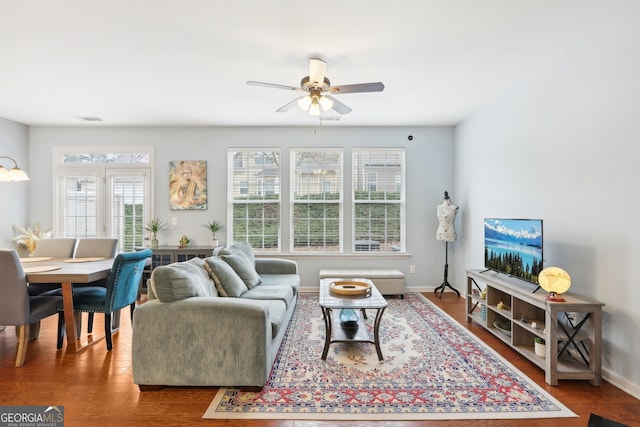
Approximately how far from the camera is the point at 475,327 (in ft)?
12.3

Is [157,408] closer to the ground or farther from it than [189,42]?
closer to the ground

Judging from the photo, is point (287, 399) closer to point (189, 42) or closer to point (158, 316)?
point (158, 316)

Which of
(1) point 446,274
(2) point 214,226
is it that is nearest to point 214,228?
(2) point 214,226

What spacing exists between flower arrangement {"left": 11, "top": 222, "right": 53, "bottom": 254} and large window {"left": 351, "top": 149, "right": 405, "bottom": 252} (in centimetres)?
485

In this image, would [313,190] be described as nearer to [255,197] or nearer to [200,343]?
[255,197]

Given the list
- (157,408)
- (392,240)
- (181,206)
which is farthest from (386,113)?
(157,408)

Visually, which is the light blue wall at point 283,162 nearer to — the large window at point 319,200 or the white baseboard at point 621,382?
the large window at point 319,200

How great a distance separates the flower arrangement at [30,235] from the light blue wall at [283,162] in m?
0.21

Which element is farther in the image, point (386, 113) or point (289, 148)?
point (289, 148)

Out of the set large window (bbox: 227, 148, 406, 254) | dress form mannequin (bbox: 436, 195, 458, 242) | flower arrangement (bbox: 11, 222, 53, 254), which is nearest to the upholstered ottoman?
large window (bbox: 227, 148, 406, 254)

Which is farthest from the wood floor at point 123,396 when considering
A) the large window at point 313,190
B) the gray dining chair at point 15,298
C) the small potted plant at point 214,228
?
the large window at point 313,190

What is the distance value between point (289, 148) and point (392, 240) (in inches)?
88.4

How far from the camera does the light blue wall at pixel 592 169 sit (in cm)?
236

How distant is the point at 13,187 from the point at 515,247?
6794 mm
